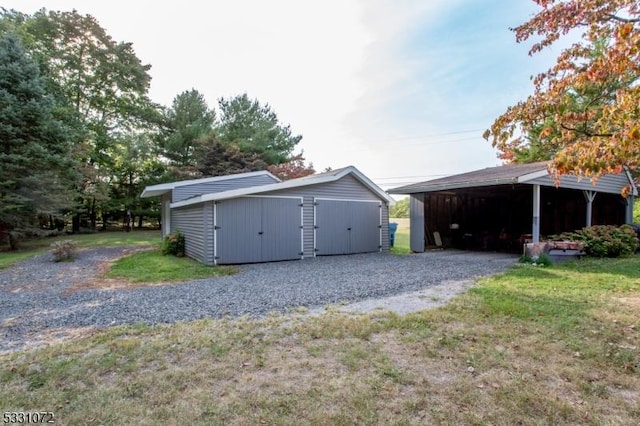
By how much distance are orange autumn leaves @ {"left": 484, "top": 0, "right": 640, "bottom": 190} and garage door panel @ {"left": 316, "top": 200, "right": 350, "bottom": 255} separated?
21.7ft

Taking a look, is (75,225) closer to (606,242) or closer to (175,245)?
(175,245)

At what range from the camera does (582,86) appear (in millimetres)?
4152

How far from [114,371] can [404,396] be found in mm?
2261

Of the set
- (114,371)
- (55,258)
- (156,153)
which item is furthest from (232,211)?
(156,153)

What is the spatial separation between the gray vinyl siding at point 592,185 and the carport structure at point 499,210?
1.3 inches

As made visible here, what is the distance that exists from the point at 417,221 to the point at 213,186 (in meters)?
7.99

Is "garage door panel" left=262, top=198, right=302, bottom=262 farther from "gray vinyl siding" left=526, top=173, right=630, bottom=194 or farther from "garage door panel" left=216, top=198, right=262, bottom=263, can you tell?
"gray vinyl siding" left=526, top=173, right=630, bottom=194

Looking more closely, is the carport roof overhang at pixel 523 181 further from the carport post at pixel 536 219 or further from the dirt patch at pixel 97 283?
the dirt patch at pixel 97 283

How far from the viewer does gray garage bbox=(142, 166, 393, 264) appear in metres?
8.88

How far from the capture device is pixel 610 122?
3309 millimetres

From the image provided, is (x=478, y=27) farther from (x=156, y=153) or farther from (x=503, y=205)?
(x=156, y=153)

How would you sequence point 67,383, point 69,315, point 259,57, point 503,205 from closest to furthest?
point 67,383
point 69,315
point 259,57
point 503,205

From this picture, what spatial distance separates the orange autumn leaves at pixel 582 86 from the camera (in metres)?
3.08

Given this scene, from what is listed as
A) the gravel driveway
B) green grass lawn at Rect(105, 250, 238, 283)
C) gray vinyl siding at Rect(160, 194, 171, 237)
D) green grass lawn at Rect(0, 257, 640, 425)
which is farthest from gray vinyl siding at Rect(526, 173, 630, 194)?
gray vinyl siding at Rect(160, 194, 171, 237)
